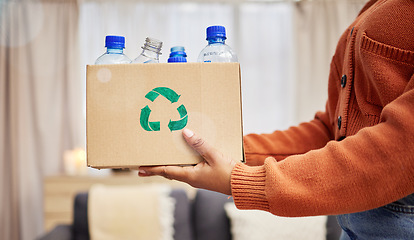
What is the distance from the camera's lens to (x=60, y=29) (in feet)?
10.1

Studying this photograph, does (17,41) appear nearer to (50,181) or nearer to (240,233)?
(50,181)

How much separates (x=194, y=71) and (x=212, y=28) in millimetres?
107

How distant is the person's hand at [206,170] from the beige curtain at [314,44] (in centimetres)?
265

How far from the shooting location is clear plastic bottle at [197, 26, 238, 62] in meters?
0.77

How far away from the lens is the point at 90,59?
314cm

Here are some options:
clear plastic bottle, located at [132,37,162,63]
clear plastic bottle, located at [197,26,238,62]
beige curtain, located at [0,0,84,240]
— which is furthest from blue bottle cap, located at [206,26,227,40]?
beige curtain, located at [0,0,84,240]

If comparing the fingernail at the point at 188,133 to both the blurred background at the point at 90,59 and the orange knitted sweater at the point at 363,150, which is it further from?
the blurred background at the point at 90,59

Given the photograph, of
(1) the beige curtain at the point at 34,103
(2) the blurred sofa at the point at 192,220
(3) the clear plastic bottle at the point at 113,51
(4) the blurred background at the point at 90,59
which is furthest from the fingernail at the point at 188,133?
(1) the beige curtain at the point at 34,103

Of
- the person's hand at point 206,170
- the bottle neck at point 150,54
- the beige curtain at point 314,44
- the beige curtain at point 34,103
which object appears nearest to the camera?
the person's hand at point 206,170

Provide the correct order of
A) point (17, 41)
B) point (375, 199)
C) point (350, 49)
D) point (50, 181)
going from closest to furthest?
point (375, 199)
point (350, 49)
point (50, 181)
point (17, 41)

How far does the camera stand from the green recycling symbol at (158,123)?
0.73 metres

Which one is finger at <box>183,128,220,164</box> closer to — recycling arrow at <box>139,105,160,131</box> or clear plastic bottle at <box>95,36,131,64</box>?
recycling arrow at <box>139,105,160,131</box>

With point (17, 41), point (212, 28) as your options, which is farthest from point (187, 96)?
point (17, 41)

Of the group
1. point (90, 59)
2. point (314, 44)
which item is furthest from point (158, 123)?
point (314, 44)
